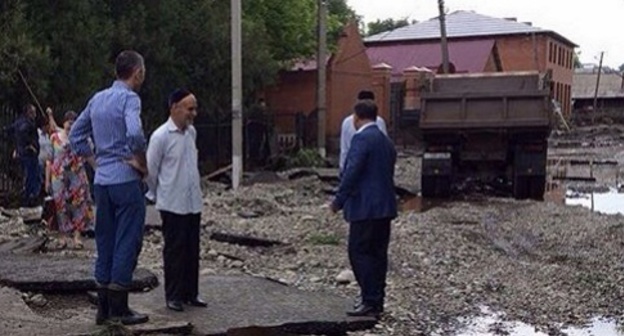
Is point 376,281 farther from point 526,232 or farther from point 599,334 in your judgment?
point 526,232

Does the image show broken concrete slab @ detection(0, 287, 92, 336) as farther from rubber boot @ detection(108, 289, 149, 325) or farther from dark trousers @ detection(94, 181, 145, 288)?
dark trousers @ detection(94, 181, 145, 288)

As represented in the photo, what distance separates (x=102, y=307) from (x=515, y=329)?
3.46 meters

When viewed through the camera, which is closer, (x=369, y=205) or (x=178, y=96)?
(x=178, y=96)

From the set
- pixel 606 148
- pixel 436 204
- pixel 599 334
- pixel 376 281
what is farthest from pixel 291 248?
pixel 606 148

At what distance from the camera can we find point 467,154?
19641mm

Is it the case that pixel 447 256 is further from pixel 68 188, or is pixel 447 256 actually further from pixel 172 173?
pixel 172 173

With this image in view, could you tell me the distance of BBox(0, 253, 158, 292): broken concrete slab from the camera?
26.8ft

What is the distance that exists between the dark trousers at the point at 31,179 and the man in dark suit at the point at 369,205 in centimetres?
1041

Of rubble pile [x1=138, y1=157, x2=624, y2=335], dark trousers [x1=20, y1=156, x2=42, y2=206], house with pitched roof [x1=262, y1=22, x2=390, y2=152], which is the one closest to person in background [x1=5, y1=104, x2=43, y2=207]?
dark trousers [x1=20, y1=156, x2=42, y2=206]

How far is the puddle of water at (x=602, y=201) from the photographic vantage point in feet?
58.6

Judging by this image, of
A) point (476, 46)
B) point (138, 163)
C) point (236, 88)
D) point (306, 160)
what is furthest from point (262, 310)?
point (476, 46)

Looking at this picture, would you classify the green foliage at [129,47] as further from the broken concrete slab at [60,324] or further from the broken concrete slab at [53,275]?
the broken concrete slab at [60,324]

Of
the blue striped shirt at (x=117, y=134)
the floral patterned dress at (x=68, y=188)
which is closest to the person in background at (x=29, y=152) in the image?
the floral patterned dress at (x=68, y=188)

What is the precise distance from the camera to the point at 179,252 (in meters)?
7.21
